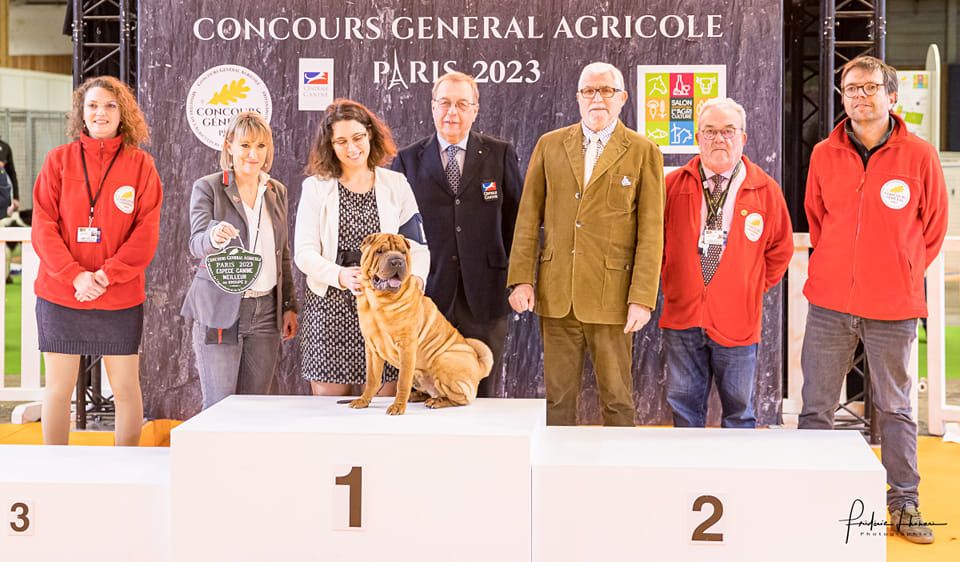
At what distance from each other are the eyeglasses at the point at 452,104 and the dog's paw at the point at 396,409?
136 cm

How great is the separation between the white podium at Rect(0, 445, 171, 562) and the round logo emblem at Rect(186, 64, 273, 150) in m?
2.17

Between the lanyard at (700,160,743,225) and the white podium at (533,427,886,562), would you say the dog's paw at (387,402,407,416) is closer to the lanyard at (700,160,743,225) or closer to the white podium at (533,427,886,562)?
the white podium at (533,427,886,562)

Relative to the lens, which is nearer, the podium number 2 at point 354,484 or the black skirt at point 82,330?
the podium number 2 at point 354,484

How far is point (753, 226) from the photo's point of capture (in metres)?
3.35

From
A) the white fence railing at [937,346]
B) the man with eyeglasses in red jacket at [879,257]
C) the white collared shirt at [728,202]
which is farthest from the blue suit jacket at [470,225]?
the white fence railing at [937,346]

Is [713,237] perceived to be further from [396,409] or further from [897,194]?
[396,409]

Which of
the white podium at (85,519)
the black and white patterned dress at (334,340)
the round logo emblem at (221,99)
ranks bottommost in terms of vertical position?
the white podium at (85,519)

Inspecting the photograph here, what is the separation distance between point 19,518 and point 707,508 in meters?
1.84

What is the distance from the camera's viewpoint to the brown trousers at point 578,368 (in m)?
3.38

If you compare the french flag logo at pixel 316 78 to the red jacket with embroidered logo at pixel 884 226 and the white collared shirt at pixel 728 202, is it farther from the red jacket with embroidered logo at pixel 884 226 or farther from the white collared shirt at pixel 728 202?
the red jacket with embroidered logo at pixel 884 226

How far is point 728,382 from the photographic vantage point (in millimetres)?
3385

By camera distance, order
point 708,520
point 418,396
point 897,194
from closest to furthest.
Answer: point 708,520 < point 418,396 < point 897,194

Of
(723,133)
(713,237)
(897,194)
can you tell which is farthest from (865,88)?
(713,237)

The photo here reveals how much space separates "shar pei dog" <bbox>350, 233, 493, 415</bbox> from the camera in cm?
270
